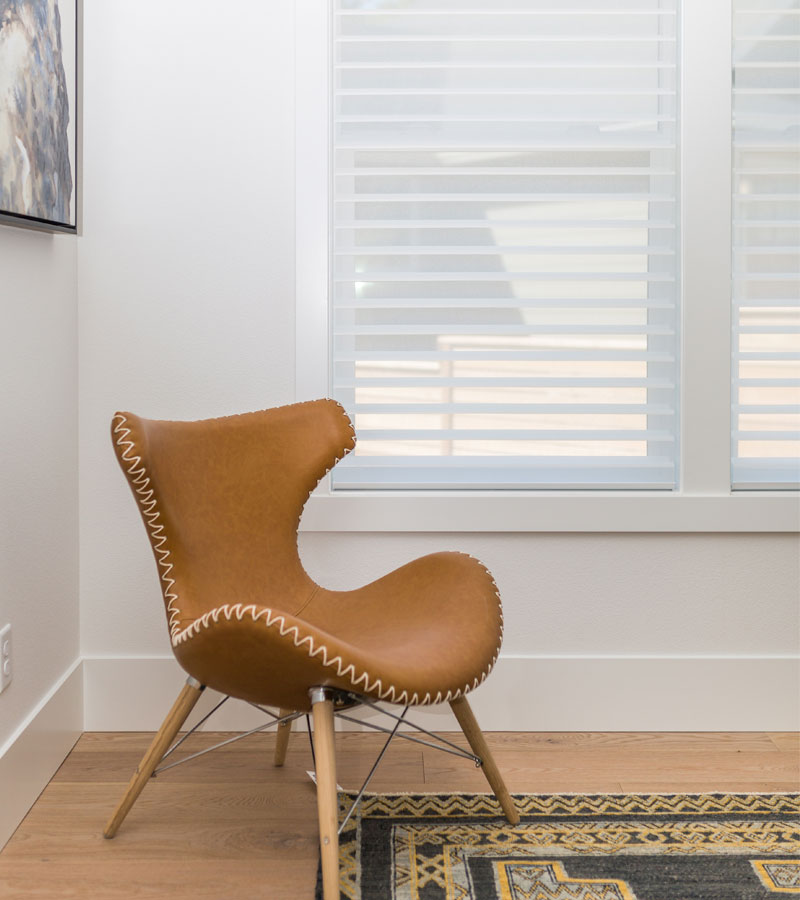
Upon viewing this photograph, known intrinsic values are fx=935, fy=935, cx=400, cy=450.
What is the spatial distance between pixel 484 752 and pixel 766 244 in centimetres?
141

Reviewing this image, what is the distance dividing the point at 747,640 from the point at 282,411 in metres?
1.30

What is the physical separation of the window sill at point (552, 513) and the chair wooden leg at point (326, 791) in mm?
789

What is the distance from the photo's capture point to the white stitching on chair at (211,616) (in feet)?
4.78

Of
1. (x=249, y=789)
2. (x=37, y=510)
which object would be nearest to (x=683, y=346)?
(x=249, y=789)

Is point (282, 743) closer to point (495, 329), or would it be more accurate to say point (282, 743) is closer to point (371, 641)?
point (371, 641)

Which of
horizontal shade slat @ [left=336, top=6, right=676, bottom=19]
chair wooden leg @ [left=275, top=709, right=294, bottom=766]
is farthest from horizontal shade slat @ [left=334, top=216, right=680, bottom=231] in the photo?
chair wooden leg @ [left=275, top=709, right=294, bottom=766]

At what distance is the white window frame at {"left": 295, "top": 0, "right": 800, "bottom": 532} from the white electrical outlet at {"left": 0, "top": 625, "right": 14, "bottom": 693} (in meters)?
0.72

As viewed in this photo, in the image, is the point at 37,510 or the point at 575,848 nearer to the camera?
the point at 575,848

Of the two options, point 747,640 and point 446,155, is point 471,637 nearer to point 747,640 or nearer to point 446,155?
point 747,640

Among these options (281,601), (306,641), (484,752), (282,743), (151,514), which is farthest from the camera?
(282,743)

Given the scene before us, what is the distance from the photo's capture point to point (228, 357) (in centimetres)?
229

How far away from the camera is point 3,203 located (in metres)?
1.71

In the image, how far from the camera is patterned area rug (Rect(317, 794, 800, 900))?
166 centimetres

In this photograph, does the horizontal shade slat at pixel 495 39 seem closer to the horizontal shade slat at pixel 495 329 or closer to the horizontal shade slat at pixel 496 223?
the horizontal shade slat at pixel 496 223
